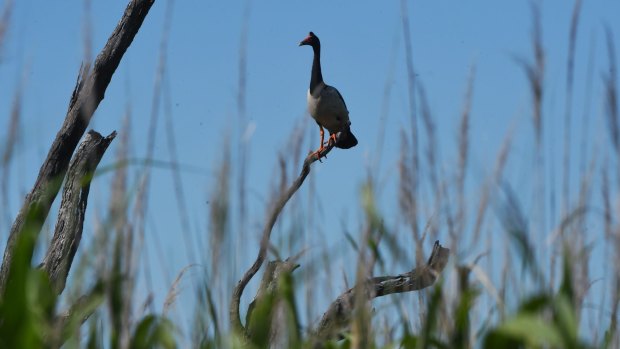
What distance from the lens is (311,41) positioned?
9297 mm

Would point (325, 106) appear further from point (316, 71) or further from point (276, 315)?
point (276, 315)

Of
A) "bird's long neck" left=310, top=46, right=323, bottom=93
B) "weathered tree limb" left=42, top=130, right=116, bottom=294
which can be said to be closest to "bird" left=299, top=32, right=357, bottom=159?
"bird's long neck" left=310, top=46, right=323, bottom=93

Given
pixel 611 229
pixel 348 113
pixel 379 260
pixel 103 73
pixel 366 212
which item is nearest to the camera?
pixel 366 212

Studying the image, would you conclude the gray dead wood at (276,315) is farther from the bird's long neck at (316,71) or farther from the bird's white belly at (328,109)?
the bird's long neck at (316,71)

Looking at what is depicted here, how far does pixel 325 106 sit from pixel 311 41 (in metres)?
1.12

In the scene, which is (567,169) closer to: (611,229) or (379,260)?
(611,229)

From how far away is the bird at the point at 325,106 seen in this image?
841 centimetres

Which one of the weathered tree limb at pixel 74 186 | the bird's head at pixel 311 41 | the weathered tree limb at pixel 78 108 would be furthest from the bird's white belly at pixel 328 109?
the weathered tree limb at pixel 74 186

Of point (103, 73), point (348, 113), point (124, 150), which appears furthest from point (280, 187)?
point (348, 113)

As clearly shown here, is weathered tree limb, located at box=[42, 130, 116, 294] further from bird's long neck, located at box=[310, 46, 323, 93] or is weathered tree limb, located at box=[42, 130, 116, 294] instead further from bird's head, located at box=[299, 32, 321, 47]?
bird's head, located at box=[299, 32, 321, 47]

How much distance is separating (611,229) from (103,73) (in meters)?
3.65

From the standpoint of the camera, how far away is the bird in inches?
331

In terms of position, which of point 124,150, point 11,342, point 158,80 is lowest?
point 11,342

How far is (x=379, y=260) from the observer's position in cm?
184
